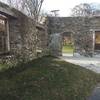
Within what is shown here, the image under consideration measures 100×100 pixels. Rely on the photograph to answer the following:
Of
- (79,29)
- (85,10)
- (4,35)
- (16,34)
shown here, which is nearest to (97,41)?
(79,29)

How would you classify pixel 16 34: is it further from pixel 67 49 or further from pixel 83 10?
pixel 67 49

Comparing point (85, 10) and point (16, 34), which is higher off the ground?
point (85, 10)

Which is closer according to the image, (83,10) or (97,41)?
(83,10)

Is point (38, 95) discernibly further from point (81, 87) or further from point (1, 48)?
point (1, 48)

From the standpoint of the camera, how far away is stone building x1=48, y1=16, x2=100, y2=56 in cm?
2298

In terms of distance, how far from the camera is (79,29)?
2320 cm

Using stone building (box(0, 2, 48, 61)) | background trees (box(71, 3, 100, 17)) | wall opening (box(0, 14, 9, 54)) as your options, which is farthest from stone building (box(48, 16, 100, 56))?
wall opening (box(0, 14, 9, 54))

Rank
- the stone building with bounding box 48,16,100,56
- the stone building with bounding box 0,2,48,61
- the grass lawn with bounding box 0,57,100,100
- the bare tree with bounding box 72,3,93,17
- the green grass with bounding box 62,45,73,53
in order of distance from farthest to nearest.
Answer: the green grass with bounding box 62,45,73,53 → the bare tree with bounding box 72,3,93,17 → the stone building with bounding box 48,16,100,56 → the stone building with bounding box 0,2,48,61 → the grass lawn with bounding box 0,57,100,100

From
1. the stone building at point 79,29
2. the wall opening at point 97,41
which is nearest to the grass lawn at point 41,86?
the stone building at point 79,29

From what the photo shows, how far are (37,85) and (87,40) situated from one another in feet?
61.5

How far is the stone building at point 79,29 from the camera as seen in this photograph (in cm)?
2298

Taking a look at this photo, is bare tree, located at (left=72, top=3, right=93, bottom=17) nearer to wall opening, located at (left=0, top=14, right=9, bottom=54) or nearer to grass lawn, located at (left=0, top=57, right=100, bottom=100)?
wall opening, located at (left=0, top=14, right=9, bottom=54)

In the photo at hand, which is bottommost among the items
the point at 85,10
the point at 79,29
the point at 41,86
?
the point at 41,86

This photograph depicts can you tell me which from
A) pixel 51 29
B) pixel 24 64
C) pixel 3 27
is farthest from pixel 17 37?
pixel 51 29
